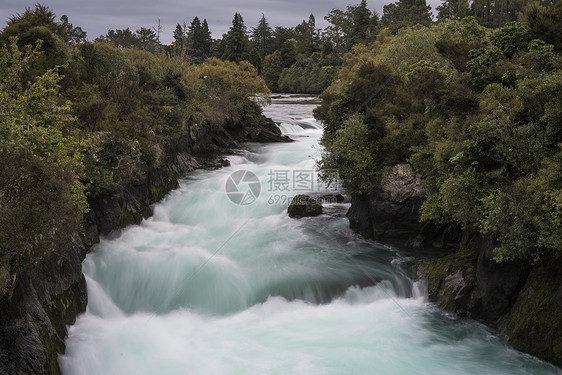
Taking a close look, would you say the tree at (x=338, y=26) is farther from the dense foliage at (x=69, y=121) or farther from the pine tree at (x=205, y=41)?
the dense foliage at (x=69, y=121)

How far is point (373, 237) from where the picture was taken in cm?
1560

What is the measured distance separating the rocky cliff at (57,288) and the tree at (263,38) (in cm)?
8901

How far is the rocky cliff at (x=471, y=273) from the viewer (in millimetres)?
9141

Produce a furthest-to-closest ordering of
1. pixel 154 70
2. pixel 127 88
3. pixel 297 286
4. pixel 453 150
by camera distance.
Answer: pixel 154 70 → pixel 127 88 → pixel 297 286 → pixel 453 150

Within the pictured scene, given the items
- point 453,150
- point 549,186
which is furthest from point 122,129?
point 549,186

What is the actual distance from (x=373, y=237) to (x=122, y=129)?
10.5 metres

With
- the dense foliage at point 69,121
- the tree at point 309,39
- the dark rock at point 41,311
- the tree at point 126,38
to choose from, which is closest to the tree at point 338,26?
the tree at point 309,39

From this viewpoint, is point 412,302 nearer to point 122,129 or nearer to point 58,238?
point 58,238

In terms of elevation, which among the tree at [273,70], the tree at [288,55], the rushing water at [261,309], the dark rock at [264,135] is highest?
the tree at [288,55]

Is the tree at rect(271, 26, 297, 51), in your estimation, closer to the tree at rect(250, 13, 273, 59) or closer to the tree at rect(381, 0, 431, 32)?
the tree at rect(250, 13, 273, 59)

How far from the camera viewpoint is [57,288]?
376 inches

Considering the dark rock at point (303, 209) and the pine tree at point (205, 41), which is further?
the pine tree at point (205, 41)

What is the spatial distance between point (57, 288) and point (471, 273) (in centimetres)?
1073
